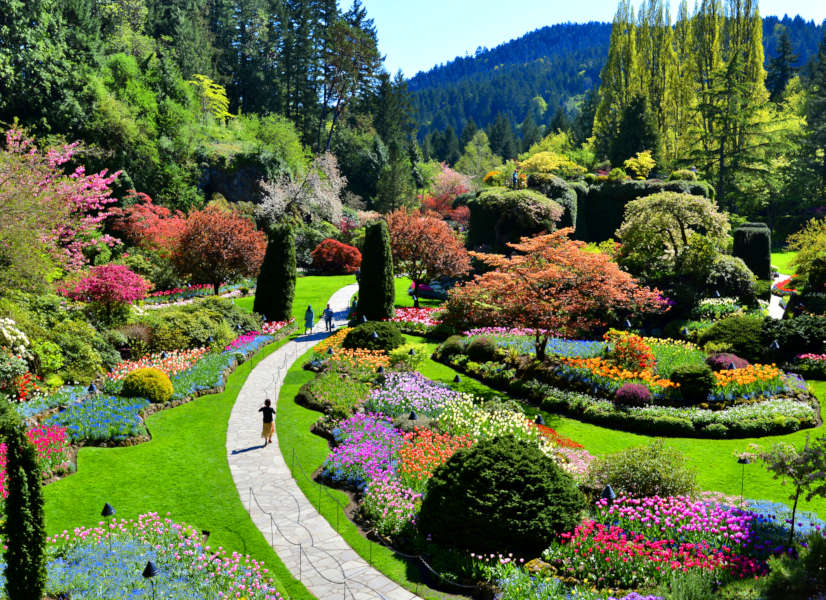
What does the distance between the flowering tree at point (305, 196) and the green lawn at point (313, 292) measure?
7858 mm

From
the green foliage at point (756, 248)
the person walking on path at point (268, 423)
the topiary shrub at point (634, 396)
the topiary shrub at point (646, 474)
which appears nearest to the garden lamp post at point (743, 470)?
the topiary shrub at point (646, 474)

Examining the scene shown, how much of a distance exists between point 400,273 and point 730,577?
89.3ft

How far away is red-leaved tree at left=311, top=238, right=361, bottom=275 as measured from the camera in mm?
44500

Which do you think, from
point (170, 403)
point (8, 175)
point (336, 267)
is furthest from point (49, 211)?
point (336, 267)

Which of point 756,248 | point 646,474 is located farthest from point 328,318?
point 756,248

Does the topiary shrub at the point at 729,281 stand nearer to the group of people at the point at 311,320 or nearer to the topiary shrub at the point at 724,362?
the topiary shrub at the point at 724,362

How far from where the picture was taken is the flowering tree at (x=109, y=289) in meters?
21.3

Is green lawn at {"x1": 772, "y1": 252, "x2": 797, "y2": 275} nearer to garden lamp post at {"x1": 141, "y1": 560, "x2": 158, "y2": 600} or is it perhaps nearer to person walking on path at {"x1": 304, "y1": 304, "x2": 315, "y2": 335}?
person walking on path at {"x1": 304, "y1": 304, "x2": 315, "y2": 335}

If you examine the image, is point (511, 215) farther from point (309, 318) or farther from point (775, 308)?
point (309, 318)

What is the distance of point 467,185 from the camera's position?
7494 cm

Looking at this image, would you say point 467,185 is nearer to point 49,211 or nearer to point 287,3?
point 287,3

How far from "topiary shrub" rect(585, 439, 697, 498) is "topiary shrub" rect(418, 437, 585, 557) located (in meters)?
1.19

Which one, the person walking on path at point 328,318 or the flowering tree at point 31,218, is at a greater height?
the flowering tree at point 31,218

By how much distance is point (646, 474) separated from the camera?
10.9 meters
